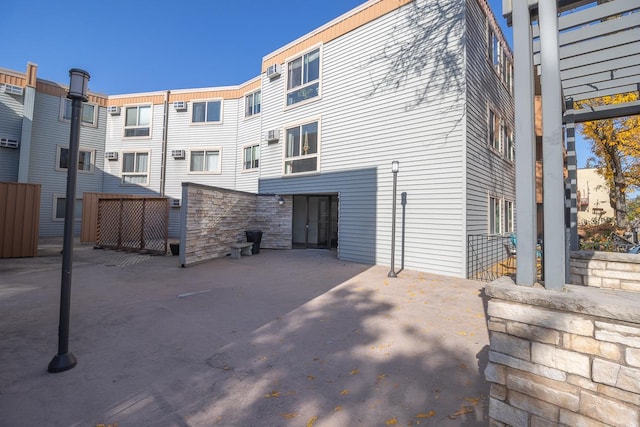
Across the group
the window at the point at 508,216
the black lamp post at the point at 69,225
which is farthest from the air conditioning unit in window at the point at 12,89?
the window at the point at 508,216

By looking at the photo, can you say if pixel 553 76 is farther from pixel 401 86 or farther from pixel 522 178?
pixel 401 86

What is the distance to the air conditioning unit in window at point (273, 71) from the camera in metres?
13.0

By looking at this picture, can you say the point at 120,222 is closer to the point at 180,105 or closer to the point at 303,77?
the point at 180,105

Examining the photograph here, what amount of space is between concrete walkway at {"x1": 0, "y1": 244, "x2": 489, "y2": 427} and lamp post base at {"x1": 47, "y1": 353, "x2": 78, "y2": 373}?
0.08 m

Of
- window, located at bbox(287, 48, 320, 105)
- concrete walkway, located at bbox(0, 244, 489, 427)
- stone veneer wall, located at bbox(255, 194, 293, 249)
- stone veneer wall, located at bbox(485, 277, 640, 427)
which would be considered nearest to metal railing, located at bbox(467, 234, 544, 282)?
concrete walkway, located at bbox(0, 244, 489, 427)

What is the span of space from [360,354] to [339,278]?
4.00 meters

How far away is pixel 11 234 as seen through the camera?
9750 mm

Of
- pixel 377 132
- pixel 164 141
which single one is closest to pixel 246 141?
pixel 164 141

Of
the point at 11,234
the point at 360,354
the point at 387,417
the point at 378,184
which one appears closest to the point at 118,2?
the point at 11,234

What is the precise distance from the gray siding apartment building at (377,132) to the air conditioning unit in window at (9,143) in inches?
12.8

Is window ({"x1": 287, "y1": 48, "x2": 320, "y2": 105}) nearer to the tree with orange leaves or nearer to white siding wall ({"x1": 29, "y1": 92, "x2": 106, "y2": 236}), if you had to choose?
the tree with orange leaves

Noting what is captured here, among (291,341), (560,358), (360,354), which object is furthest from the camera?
(291,341)

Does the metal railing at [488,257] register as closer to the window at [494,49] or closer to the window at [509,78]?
the window at [494,49]

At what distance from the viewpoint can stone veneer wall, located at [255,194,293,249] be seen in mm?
12617
